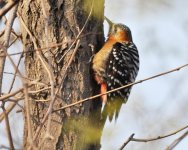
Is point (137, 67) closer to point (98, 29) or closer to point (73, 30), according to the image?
point (98, 29)

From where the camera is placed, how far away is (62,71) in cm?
380

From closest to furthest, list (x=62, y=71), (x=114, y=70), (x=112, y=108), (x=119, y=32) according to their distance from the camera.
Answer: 1. (x=62, y=71)
2. (x=112, y=108)
3. (x=114, y=70)
4. (x=119, y=32)

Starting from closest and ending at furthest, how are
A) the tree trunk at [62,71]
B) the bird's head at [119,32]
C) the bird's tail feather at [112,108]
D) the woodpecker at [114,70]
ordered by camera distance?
the tree trunk at [62,71], the bird's tail feather at [112,108], the woodpecker at [114,70], the bird's head at [119,32]

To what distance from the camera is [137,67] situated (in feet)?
16.7

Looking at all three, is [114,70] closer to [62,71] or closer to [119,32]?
[119,32]

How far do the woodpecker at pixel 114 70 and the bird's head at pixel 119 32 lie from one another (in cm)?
11

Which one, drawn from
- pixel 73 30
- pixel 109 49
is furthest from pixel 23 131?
pixel 109 49

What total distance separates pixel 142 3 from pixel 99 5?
3.86 ft

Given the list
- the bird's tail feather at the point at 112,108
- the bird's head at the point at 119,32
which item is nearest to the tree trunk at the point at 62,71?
the bird's tail feather at the point at 112,108

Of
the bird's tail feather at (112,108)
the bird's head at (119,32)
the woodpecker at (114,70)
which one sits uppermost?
the bird's head at (119,32)

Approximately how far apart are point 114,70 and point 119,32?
75 cm

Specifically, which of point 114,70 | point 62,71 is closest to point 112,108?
point 114,70

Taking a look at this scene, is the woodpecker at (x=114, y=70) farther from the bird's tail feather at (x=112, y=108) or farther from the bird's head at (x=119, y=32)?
the bird's head at (x=119, y=32)

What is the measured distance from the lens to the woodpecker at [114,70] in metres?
4.53
